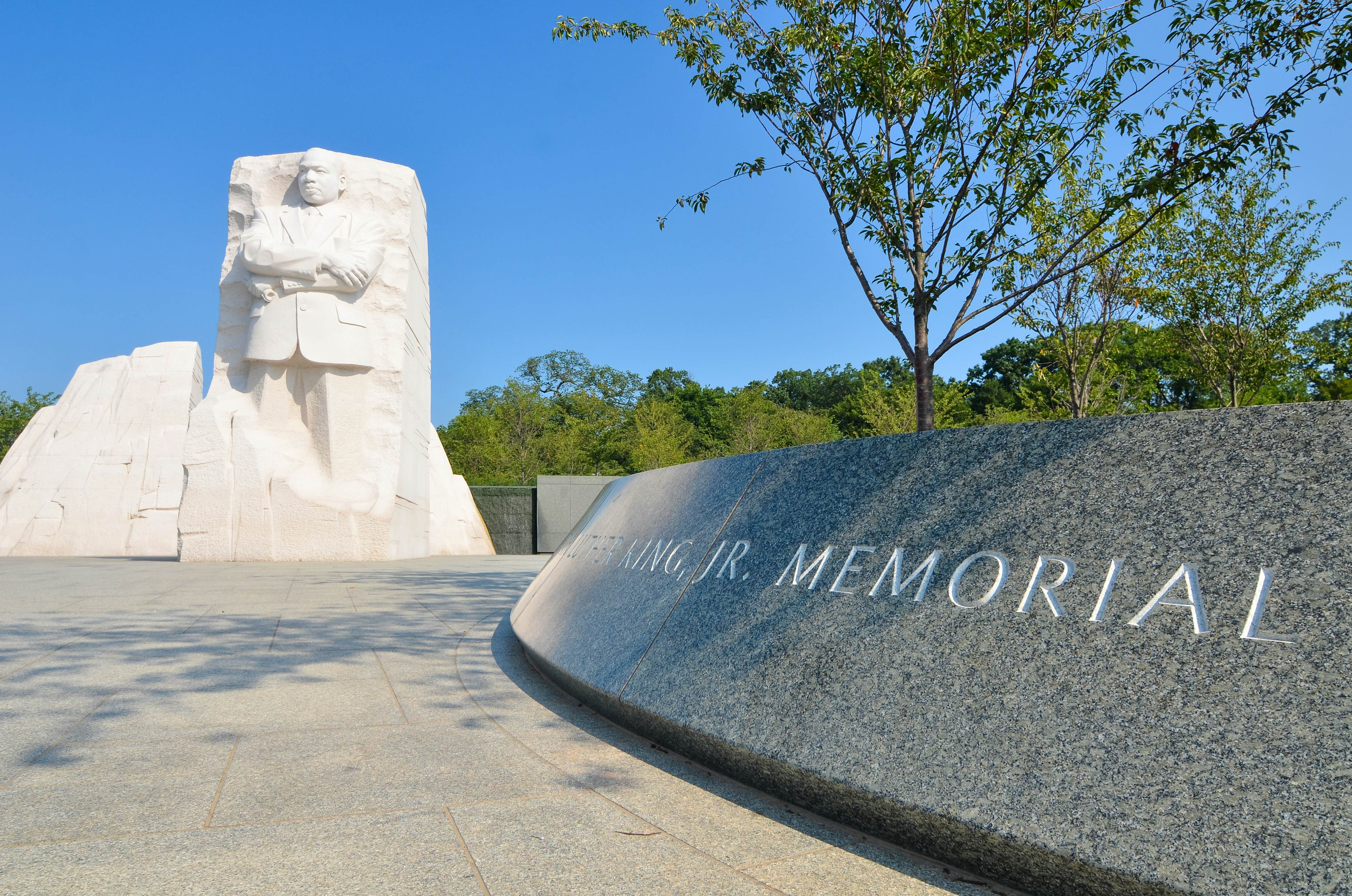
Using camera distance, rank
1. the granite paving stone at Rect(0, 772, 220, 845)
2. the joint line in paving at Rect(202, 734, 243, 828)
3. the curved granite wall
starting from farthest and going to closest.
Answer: the joint line in paving at Rect(202, 734, 243, 828) < the granite paving stone at Rect(0, 772, 220, 845) < the curved granite wall

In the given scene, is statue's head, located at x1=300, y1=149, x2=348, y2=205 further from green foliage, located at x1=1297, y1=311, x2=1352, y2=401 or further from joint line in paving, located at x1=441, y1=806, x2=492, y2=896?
green foliage, located at x1=1297, y1=311, x2=1352, y2=401

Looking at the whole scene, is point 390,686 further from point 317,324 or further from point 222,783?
point 317,324

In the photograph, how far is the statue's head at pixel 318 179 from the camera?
552 inches

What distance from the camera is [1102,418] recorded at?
2.58m

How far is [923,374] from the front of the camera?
23.9 feet

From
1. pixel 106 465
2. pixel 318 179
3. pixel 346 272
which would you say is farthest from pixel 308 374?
pixel 106 465

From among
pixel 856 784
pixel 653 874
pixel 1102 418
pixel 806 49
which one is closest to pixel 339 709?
pixel 653 874

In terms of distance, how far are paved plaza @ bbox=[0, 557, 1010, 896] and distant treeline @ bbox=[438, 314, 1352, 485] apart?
11.4m

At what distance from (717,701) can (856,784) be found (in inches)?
28.0

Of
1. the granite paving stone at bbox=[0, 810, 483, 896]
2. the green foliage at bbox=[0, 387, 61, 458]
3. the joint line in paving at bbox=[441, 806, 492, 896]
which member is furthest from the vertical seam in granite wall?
the green foliage at bbox=[0, 387, 61, 458]

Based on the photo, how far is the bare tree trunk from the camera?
706 cm

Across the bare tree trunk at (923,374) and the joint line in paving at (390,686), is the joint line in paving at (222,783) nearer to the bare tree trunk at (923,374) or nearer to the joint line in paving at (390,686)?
the joint line in paving at (390,686)

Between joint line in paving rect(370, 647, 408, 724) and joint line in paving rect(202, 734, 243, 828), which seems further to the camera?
joint line in paving rect(370, 647, 408, 724)

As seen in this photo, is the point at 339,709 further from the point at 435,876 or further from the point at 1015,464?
the point at 1015,464
